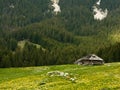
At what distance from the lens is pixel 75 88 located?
1480 inches

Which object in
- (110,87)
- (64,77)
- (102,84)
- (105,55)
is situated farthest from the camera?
(105,55)

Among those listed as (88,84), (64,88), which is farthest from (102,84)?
(64,88)

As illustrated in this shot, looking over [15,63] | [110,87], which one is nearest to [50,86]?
[110,87]

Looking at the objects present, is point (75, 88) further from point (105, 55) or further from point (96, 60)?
point (105, 55)

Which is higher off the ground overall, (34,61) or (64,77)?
(34,61)

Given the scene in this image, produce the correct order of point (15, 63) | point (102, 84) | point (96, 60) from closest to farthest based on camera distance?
1. point (102, 84)
2. point (96, 60)
3. point (15, 63)

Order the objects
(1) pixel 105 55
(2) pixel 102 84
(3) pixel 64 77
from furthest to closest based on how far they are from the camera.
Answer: (1) pixel 105 55 < (3) pixel 64 77 < (2) pixel 102 84

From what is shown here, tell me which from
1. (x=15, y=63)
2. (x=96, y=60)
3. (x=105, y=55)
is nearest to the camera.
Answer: (x=96, y=60)

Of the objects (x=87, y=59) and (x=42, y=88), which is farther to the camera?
(x=87, y=59)

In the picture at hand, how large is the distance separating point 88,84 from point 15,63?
14880cm

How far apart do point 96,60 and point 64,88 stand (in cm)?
8695

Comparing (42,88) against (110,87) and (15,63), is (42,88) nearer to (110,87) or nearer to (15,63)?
(110,87)

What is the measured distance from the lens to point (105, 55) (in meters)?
168

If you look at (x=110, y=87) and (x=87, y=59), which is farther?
(x=87, y=59)
